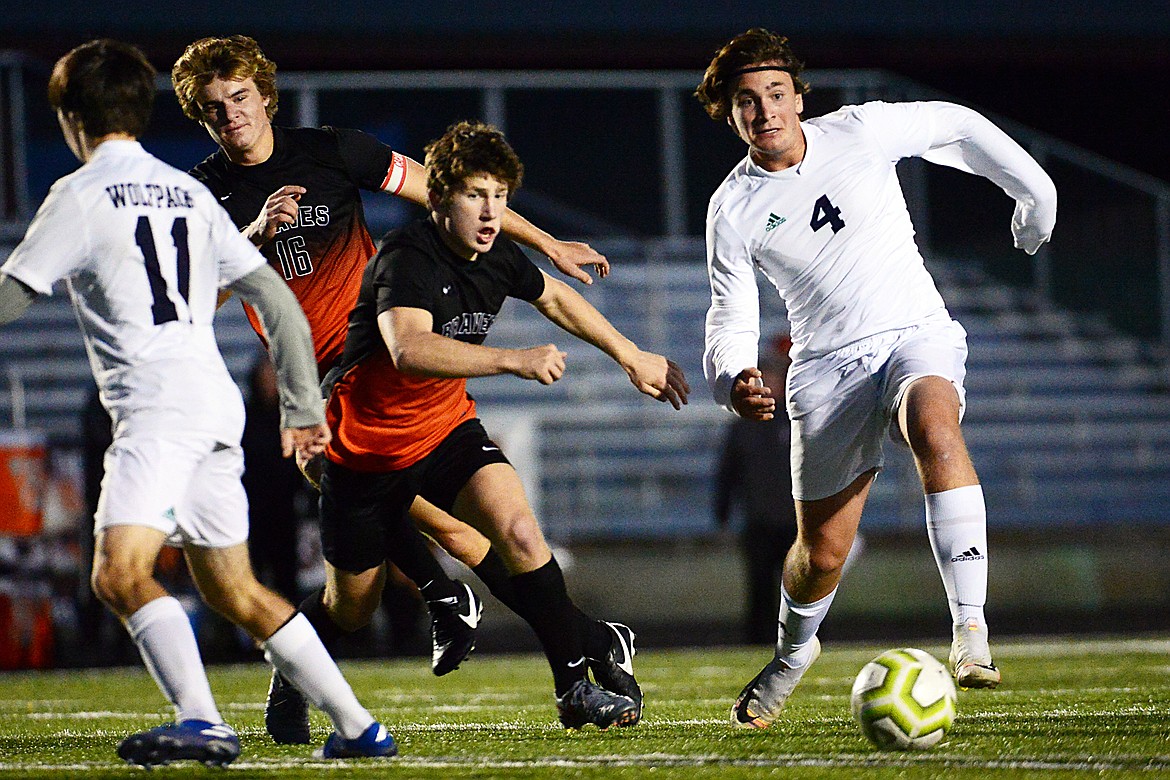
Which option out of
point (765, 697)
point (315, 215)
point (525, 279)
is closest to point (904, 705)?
point (765, 697)

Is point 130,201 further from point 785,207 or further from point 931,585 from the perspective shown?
point 931,585

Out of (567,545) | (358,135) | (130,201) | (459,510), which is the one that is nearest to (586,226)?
(567,545)

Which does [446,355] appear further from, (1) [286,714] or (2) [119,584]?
(1) [286,714]

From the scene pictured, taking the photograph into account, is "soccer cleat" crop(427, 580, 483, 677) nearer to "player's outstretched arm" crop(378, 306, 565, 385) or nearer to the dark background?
"player's outstretched arm" crop(378, 306, 565, 385)

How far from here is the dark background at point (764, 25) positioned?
1669 centimetres

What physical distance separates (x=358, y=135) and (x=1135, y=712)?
3385 millimetres

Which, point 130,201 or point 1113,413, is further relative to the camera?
point 1113,413

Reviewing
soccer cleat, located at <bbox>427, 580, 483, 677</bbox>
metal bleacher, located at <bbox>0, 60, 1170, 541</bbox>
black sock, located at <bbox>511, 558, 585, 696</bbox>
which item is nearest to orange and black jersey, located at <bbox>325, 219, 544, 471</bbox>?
black sock, located at <bbox>511, 558, 585, 696</bbox>

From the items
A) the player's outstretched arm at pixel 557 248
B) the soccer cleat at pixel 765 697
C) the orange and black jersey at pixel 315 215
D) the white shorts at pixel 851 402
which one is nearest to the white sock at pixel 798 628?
the soccer cleat at pixel 765 697

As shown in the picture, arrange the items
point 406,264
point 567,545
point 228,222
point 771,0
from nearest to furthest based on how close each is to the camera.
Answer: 1. point 228,222
2. point 406,264
3. point 567,545
4. point 771,0

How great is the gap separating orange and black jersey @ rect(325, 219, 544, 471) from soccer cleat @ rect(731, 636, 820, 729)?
1.33 meters

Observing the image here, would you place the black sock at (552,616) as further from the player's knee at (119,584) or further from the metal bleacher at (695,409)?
the metal bleacher at (695,409)

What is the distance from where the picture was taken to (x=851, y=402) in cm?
511

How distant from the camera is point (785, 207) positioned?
5293 millimetres
